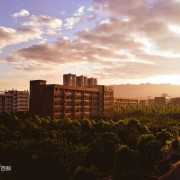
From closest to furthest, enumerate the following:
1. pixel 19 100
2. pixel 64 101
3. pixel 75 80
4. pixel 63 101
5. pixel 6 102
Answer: pixel 63 101, pixel 64 101, pixel 6 102, pixel 19 100, pixel 75 80

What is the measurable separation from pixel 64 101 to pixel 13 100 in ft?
208

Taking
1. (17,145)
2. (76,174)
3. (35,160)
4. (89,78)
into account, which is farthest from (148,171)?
(89,78)

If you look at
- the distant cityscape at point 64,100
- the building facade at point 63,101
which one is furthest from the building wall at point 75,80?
the building facade at point 63,101

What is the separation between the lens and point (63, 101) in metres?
89.9

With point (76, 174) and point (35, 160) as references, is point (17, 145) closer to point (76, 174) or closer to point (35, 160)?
point (35, 160)

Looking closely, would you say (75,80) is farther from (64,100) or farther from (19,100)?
(64,100)

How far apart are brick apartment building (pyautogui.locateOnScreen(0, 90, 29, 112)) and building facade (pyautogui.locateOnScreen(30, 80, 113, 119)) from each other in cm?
5110

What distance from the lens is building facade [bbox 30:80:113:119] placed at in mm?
84938

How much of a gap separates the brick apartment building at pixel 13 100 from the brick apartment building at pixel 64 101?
5108 cm

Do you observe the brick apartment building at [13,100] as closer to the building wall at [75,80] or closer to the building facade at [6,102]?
the building facade at [6,102]

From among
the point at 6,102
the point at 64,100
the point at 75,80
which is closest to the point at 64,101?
the point at 64,100

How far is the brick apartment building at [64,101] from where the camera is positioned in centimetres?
8494

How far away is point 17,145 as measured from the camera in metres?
37.1

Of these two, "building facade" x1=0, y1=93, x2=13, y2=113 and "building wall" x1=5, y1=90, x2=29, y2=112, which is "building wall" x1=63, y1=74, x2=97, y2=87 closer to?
"building wall" x1=5, y1=90, x2=29, y2=112
